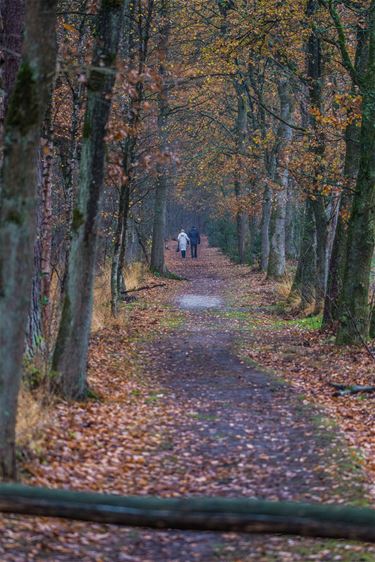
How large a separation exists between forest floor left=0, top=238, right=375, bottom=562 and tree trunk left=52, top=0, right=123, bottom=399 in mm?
581

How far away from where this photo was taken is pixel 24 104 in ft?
18.8

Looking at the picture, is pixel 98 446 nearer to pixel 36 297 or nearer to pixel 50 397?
pixel 50 397

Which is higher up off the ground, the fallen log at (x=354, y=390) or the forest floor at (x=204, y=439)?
the fallen log at (x=354, y=390)

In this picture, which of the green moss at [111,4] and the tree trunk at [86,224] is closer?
the tree trunk at [86,224]

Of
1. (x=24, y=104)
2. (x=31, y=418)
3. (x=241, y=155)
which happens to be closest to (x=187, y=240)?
(x=241, y=155)

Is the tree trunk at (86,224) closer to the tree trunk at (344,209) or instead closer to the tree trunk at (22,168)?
the tree trunk at (22,168)

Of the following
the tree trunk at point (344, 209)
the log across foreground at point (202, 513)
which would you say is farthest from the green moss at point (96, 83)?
the log across foreground at point (202, 513)

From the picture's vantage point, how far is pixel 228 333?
1756 centimetres

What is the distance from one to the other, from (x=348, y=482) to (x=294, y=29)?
1272cm

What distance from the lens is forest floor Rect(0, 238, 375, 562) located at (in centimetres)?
598

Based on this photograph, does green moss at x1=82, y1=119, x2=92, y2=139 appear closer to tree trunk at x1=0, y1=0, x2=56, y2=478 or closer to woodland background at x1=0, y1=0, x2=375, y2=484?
woodland background at x1=0, y1=0, x2=375, y2=484

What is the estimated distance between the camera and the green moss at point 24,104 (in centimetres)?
573

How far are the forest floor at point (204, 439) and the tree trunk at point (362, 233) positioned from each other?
63cm

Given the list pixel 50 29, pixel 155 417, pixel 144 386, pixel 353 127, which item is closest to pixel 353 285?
pixel 353 127
